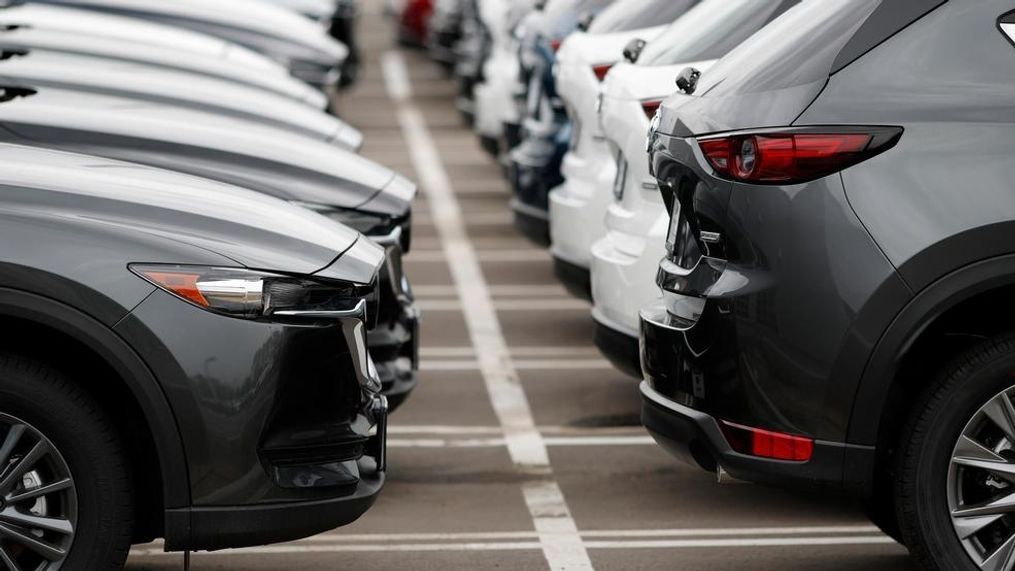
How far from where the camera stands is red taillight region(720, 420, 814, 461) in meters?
4.90

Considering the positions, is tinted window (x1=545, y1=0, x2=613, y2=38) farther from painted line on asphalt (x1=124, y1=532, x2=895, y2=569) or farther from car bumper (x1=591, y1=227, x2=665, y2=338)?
painted line on asphalt (x1=124, y1=532, x2=895, y2=569)

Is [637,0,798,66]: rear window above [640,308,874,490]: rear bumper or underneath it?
above

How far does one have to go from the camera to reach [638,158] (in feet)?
22.5

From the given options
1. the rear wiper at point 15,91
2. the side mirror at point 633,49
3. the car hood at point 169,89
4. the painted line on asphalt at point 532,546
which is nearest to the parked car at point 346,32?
the car hood at point 169,89

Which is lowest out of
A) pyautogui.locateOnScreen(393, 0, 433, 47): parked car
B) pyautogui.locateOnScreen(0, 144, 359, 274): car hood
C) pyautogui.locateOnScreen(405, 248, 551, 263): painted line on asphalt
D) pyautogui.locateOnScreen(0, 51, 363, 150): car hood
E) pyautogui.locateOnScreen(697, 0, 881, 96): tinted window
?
pyautogui.locateOnScreen(393, 0, 433, 47): parked car

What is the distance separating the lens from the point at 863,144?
486 centimetres

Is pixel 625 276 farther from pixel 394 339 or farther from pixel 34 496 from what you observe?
pixel 34 496

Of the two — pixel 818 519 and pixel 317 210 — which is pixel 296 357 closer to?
pixel 317 210

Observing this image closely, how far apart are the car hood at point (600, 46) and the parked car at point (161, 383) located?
3545 mm

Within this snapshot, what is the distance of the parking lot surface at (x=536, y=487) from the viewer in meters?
5.91

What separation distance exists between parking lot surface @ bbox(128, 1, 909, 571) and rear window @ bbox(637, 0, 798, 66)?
63.3 inches

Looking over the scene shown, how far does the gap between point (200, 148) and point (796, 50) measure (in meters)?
2.49

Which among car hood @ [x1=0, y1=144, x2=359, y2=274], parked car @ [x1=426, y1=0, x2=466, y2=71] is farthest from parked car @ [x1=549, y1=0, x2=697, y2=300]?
parked car @ [x1=426, y1=0, x2=466, y2=71]

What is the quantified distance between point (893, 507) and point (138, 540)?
2077 millimetres
